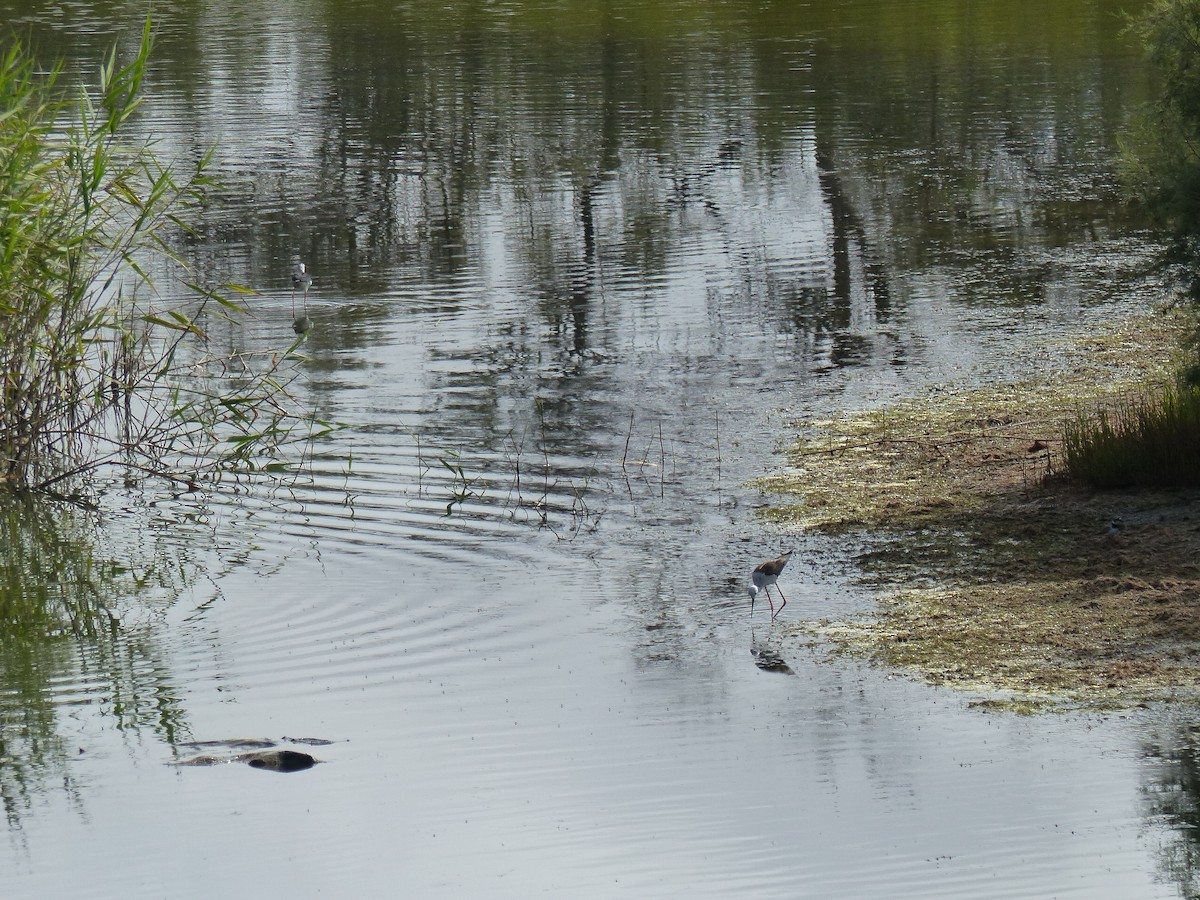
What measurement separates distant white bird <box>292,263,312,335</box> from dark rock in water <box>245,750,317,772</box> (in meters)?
7.16

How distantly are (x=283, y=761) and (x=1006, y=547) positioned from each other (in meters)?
4.40

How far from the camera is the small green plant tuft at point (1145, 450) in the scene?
405 inches

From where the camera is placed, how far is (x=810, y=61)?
98.2 feet

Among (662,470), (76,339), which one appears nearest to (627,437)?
(662,470)

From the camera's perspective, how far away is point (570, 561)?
983 cm

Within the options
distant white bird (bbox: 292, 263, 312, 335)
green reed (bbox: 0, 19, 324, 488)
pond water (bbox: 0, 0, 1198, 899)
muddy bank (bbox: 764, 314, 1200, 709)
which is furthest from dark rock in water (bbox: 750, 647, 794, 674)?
distant white bird (bbox: 292, 263, 312, 335)

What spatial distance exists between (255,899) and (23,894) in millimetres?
847

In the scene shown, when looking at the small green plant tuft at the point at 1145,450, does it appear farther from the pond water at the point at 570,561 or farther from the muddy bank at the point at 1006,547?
the pond water at the point at 570,561

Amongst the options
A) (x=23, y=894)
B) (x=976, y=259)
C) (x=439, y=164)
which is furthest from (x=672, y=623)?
(x=439, y=164)

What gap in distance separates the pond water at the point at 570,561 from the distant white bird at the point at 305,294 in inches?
5.8

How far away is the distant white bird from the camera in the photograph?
14695mm

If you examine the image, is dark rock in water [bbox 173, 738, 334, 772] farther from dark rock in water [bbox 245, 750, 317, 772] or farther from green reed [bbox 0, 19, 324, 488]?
green reed [bbox 0, 19, 324, 488]

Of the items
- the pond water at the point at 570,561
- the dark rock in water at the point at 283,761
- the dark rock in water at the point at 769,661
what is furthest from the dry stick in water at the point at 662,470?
the dark rock in water at the point at 283,761

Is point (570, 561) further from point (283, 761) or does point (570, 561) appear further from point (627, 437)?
point (283, 761)
